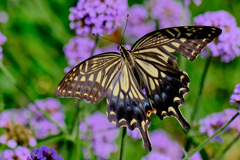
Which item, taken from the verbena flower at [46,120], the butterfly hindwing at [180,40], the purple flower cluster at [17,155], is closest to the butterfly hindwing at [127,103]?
the butterfly hindwing at [180,40]

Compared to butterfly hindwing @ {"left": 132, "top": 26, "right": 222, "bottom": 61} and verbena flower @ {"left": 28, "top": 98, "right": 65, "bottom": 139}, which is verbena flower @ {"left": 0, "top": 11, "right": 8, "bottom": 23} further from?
butterfly hindwing @ {"left": 132, "top": 26, "right": 222, "bottom": 61}

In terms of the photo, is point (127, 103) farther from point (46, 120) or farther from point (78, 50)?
point (46, 120)

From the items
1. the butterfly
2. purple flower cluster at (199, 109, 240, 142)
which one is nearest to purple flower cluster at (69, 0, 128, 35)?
the butterfly

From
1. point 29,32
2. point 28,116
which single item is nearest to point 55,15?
point 29,32

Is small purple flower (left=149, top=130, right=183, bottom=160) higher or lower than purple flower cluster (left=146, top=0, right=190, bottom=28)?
lower

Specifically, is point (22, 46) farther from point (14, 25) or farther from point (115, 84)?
point (115, 84)

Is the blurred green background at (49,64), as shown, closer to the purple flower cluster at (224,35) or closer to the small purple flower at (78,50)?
the small purple flower at (78,50)
